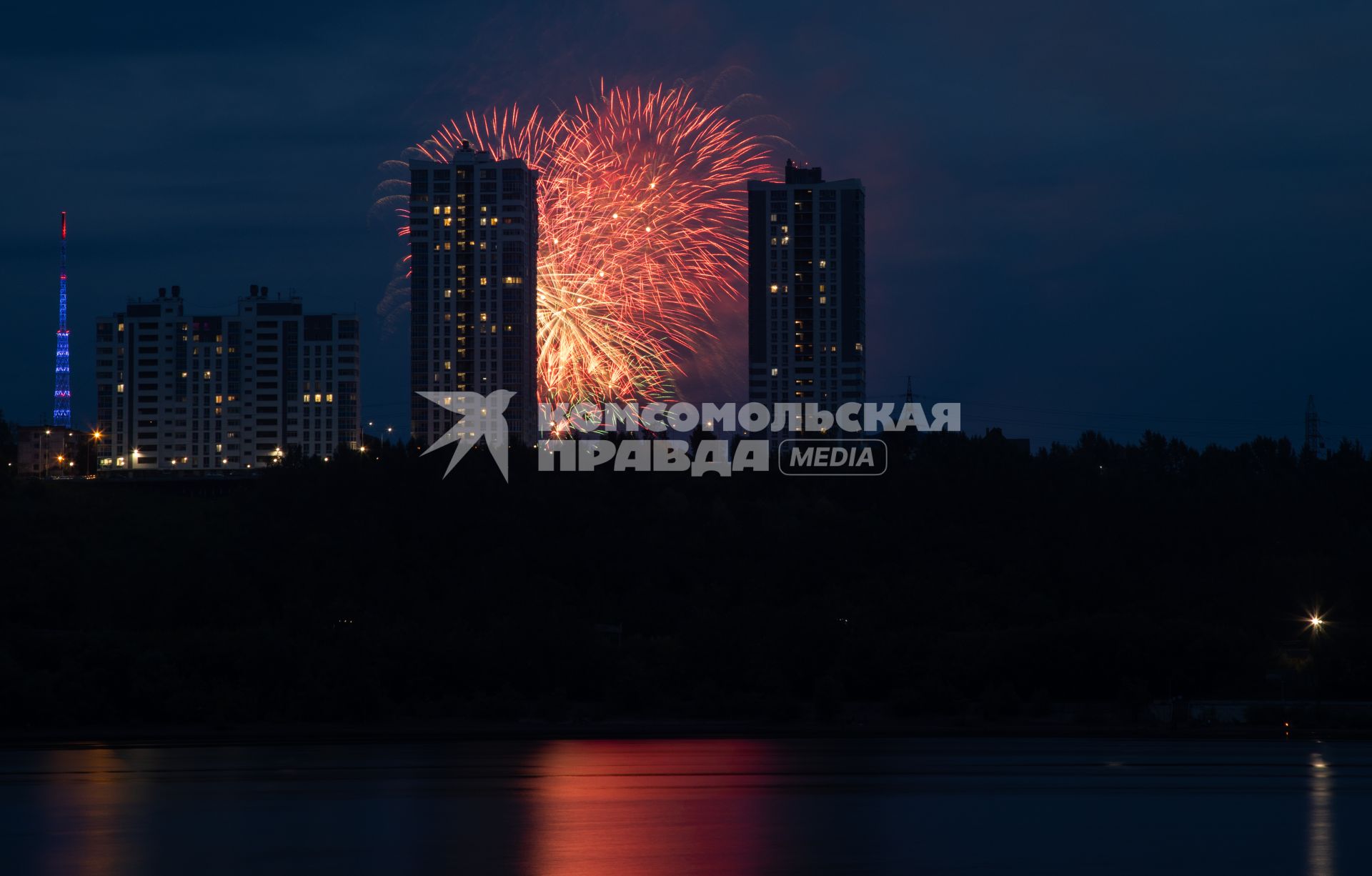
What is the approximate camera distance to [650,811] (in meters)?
17.2

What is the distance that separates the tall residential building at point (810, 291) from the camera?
109 meters

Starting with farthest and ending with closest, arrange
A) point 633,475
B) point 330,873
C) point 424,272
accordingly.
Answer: point 424,272
point 633,475
point 330,873

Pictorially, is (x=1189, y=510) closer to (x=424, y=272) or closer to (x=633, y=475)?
(x=633, y=475)

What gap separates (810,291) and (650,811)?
9410 centimetres

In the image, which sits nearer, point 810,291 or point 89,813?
point 89,813

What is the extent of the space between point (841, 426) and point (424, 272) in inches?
1562

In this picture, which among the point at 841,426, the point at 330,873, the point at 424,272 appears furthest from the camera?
the point at 424,272

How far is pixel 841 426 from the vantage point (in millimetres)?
76188

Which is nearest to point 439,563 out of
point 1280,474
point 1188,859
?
point 1280,474

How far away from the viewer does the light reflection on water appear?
14250 millimetres
